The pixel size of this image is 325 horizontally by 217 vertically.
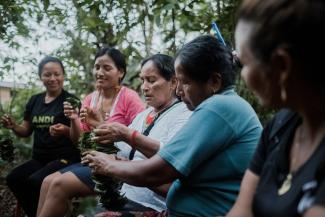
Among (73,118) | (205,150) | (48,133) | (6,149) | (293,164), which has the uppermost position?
(293,164)

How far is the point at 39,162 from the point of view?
13.5 ft

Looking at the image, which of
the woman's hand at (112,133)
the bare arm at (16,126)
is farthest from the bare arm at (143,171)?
the bare arm at (16,126)

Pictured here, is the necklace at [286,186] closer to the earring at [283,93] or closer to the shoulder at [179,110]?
the earring at [283,93]

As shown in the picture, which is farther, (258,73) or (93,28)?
(93,28)

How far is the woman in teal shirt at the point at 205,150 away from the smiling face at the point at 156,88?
0.96m

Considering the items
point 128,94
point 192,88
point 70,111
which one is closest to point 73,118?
point 70,111

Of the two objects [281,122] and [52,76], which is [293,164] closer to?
[281,122]

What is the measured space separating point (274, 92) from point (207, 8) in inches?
174

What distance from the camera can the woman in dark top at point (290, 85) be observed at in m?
1.06

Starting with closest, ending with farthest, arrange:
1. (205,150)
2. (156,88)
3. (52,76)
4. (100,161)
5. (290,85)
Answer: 1. (290,85)
2. (205,150)
3. (100,161)
4. (156,88)
5. (52,76)

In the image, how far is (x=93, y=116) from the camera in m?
2.73

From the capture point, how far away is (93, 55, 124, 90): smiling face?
3740mm

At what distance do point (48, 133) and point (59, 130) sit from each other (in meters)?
0.37

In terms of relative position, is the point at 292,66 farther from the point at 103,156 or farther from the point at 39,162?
the point at 39,162
